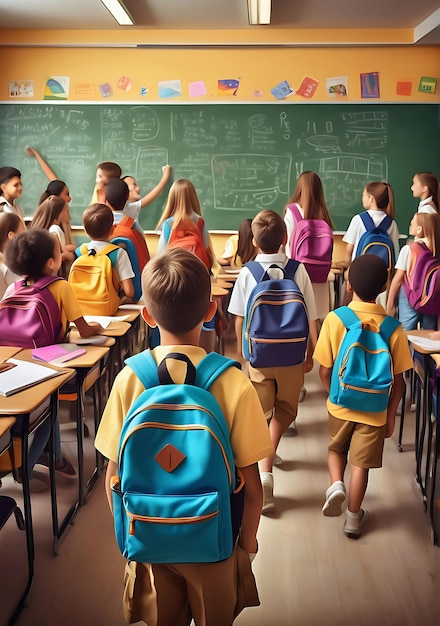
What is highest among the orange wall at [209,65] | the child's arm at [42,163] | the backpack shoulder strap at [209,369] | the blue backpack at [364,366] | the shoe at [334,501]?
the orange wall at [209,65]

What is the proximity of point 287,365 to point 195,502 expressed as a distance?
1441 millimetres

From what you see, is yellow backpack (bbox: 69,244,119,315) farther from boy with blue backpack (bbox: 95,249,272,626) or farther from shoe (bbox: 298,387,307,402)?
boy with blue backpack (bbox: 95,249,272,626)

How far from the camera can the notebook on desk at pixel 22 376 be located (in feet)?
6.35

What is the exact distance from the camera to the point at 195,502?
120 cm

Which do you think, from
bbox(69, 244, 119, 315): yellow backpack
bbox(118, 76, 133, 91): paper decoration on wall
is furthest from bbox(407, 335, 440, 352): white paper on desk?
bbox(118, 76, 133, 91): paper decoration on wall

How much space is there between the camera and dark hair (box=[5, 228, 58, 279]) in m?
2.36

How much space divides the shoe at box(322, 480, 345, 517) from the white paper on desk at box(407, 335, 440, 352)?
2.21 feet

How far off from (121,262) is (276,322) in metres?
1.07

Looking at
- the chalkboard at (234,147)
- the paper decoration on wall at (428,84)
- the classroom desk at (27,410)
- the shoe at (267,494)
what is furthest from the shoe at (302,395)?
the paper decoration on wall at (428,84)

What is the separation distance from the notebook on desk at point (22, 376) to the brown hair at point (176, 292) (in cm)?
82

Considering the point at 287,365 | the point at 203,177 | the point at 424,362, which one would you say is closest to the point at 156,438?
the point at 287,365

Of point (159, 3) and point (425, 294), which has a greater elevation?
point (159, 3)

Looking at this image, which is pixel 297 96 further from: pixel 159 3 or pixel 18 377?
pixel 18 377

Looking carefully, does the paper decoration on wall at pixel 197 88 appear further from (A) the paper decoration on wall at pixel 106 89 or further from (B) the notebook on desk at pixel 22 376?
(B) the notebook on desk at pixel 22 376
